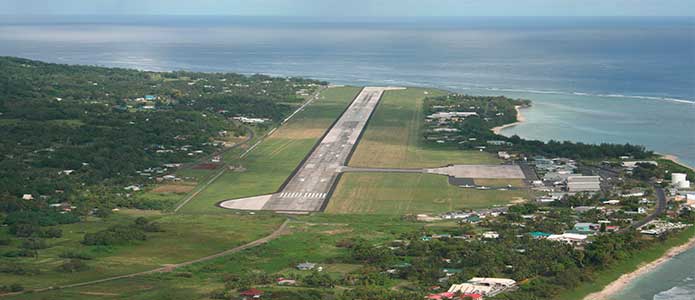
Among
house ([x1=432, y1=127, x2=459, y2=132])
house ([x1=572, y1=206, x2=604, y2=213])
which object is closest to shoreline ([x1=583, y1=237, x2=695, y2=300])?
house ([x1=572, y1=206, x2=604, y2=213])

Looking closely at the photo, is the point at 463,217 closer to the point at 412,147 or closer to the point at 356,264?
the point at 356,264

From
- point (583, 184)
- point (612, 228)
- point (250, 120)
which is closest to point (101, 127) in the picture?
point (250, 120)

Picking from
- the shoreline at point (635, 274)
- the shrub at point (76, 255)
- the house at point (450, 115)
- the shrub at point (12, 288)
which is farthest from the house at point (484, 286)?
the house at point (450, 115)

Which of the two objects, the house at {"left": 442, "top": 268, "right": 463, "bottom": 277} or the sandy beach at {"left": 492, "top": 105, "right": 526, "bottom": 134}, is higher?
the sandy beach at {"left": 492, "top": 105, "right": 526, "bottom": 134}

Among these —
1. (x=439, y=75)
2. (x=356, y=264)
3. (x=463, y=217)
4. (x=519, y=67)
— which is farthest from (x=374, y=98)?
(x=356, y=264)

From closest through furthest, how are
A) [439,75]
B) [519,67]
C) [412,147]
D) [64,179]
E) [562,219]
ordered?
[562,219] → [64,179] → [412,147] → [439,75] → [519,67]

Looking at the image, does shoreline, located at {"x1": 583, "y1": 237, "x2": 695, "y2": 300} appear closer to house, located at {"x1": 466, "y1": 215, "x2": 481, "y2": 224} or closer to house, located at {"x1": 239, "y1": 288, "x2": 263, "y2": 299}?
house, located at {"x1": 466, "y1": 215, "x2": 481, "y2": 224}
